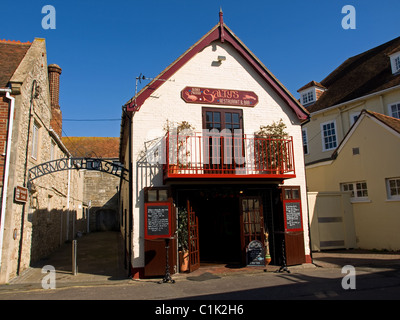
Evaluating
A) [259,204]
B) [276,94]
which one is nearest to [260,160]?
[259,204]

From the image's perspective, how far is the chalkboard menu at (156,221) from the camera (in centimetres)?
906

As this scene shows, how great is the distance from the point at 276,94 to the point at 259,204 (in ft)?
13.5

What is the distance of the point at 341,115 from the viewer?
765 inches

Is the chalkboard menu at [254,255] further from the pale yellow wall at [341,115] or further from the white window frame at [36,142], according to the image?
the pale yellow wall at [341,115]

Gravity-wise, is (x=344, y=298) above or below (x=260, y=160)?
below

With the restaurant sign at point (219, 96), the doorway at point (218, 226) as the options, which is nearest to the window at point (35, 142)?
the restaurant sign at point (219, 96)

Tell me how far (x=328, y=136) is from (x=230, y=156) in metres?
12.2

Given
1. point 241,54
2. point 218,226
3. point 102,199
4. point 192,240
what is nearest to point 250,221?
point 192,240

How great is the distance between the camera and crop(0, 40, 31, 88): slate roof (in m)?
9.78

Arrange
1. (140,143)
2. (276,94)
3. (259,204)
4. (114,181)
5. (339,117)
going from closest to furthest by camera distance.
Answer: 1. (140,143)
2. (259,204)
3. (276,94)
4. (339,117)
5. (114,181)

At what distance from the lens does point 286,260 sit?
10102mm

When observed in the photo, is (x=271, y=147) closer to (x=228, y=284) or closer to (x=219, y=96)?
(x=219, y=96)

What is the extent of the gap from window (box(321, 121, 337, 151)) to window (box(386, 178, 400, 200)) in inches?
291

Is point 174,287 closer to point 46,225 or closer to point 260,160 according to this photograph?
point 260,160
